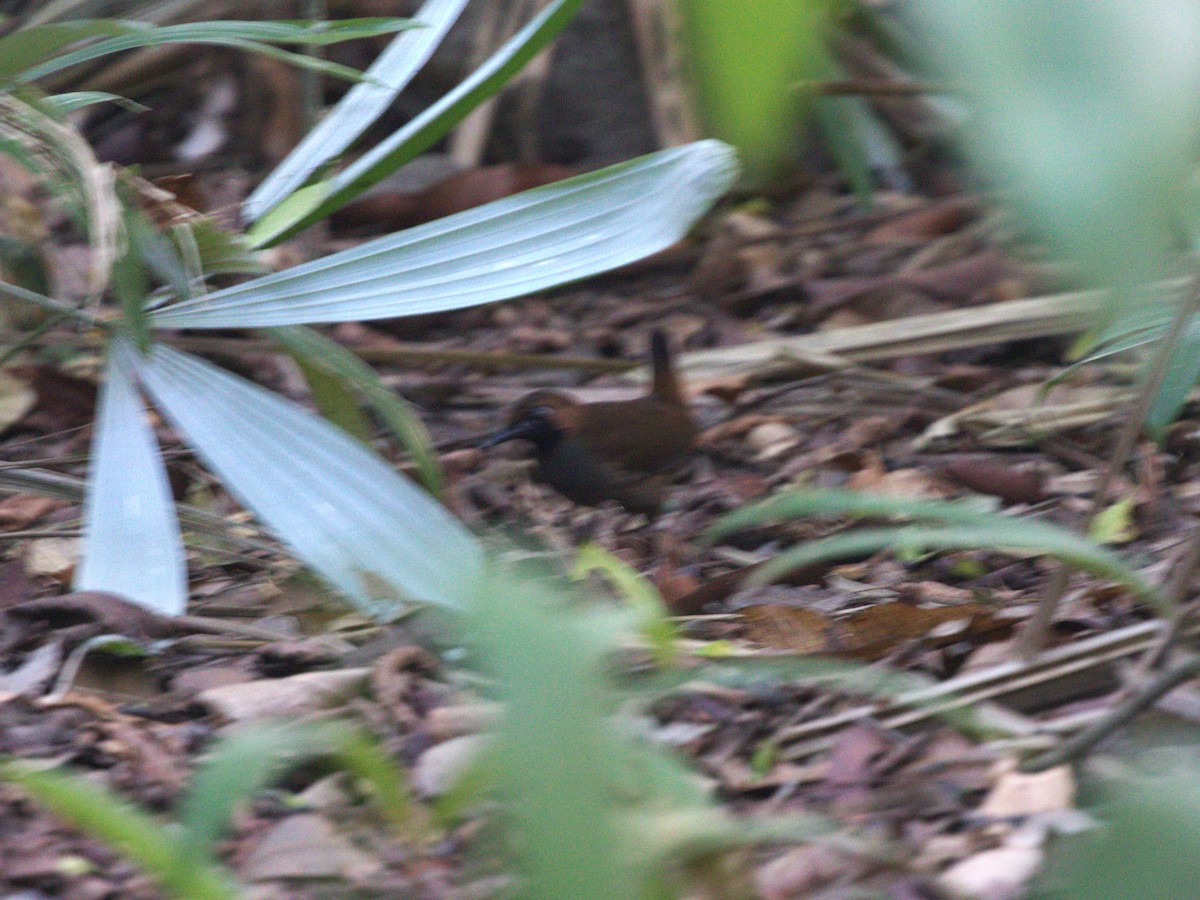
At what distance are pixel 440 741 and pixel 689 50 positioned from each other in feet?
5.53

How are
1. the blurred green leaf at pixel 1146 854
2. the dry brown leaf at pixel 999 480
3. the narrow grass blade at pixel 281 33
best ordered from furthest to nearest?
the dry brown leaf at pixel 999 480, the narrow grass blade at pixel 281 33, the blurred green leaf at pixel 1146 854

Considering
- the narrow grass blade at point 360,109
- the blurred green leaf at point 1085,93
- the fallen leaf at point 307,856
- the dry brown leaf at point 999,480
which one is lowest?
the blurred green leaf at point 1085,93

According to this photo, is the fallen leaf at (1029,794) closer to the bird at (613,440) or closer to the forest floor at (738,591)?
the forest floor at (738,591)

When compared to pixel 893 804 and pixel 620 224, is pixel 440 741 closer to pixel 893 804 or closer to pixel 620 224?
pixel 893 804

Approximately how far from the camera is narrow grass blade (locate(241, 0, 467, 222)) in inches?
114

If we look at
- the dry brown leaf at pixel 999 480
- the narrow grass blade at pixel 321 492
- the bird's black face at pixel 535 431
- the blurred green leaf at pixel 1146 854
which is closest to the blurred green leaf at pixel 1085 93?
the blurred green leaf at pixel 1146 854

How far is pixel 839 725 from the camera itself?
183 cm

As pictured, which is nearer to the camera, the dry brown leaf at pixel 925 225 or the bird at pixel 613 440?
the bird at pixel 613 440

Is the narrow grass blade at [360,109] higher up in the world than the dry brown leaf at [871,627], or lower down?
higher up

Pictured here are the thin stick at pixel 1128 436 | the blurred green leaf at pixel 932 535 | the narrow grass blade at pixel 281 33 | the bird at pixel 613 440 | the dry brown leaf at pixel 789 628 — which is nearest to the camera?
the blurred green leaf at pixel 932 535

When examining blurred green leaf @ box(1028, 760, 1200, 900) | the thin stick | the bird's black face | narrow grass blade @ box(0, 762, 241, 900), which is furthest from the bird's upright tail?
blurred green leaf @ box(1028, 760, 1200, 900)

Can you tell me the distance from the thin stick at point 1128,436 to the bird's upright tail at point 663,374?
191cm

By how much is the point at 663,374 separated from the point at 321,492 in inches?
66.8

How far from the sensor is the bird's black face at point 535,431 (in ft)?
11.8
